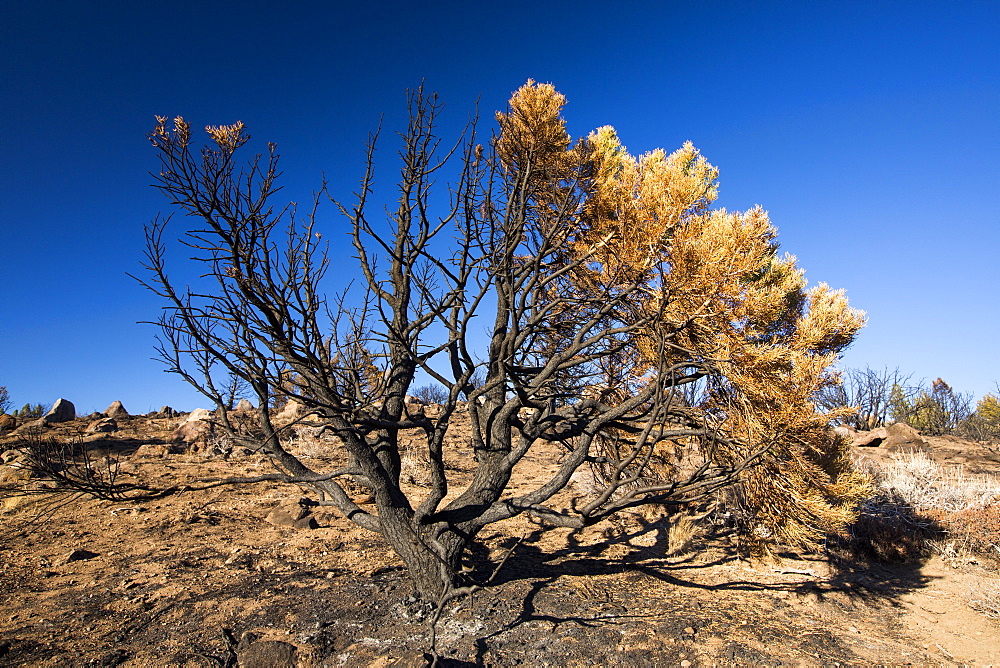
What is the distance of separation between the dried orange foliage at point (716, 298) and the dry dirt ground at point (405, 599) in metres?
1.29


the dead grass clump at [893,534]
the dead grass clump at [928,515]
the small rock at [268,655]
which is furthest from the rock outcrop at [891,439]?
the small rock at [268,655]

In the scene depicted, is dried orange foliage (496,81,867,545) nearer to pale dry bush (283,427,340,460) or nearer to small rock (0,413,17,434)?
pale dry bush (283,427,340,460)

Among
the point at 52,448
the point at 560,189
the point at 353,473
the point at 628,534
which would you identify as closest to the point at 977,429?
the point at 628,534

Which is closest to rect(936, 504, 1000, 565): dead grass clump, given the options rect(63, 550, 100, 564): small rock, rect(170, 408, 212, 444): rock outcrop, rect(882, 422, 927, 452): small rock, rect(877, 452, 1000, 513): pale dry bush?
rect(877, 452, 1000, 513): pale dry bush

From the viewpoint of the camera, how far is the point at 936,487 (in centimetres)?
1005

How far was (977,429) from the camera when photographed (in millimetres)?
19734

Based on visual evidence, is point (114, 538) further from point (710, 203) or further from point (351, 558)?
point (710, 203)

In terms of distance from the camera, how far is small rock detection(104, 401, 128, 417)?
51.6ft

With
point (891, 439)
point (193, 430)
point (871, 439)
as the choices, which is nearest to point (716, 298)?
point (193, 430)

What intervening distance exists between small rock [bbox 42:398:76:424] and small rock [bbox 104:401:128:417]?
2.99ft

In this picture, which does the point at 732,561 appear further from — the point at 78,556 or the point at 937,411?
the point at 937,411

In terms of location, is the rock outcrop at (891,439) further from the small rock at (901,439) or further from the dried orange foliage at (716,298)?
the dried orange foliage at (716,298)

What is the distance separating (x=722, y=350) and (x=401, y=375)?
166 inches

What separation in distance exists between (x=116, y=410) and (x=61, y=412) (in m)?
1.31
